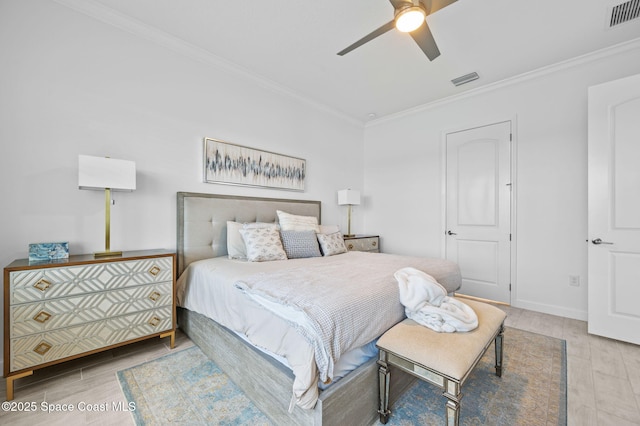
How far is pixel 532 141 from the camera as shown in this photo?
324 cm

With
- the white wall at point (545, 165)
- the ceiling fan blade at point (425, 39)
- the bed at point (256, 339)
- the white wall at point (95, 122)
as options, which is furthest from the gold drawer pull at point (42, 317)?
the white wall at point (545, 165)

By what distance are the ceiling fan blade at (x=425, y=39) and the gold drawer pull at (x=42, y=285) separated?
10.0 ft

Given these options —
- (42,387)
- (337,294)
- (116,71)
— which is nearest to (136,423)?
(42,387)

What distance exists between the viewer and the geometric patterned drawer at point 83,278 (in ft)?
5.38

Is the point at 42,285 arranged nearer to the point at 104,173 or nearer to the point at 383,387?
the point at 104,173

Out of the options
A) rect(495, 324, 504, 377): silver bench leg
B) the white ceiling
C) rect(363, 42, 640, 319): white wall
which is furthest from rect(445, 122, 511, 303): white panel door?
rect(495, 324, 504, 377): silver bench leg

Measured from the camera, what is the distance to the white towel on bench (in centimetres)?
150

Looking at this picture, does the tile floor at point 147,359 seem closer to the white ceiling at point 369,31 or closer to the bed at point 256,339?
the bed at point 256,339

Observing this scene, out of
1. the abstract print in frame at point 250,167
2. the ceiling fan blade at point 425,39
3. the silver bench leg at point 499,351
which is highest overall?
the ceiling fan blade at point 425,39

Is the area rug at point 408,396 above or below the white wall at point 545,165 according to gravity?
below

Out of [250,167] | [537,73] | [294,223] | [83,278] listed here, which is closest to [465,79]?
[537,73]

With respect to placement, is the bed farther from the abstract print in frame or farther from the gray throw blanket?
the abstract print in frame

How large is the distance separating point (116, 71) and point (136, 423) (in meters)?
2.70

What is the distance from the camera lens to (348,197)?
13.7 ft
